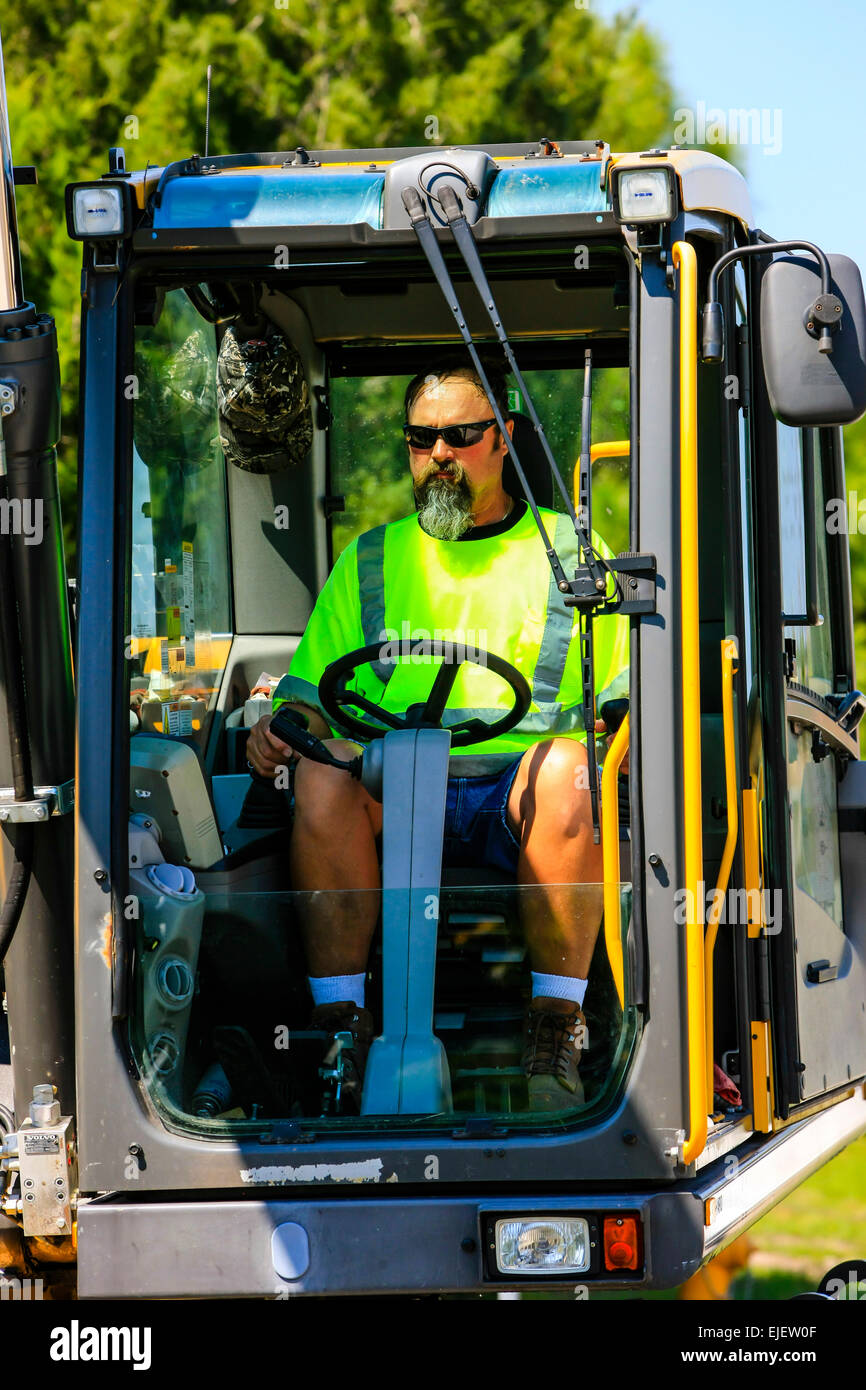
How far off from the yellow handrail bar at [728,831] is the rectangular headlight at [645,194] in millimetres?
823

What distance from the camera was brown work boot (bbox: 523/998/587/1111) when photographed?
3.02 m

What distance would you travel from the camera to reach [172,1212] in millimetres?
2867

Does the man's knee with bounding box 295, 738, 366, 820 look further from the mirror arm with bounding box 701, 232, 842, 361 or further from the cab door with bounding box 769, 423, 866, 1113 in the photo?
the mirror arm with bounding box 701, 232, 842, 361

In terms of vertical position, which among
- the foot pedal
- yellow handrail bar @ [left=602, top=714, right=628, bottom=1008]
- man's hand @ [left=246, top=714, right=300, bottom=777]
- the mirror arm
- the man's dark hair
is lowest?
the foot pedal

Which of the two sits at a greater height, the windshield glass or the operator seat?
the operator seat

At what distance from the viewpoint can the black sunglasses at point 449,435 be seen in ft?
12.3

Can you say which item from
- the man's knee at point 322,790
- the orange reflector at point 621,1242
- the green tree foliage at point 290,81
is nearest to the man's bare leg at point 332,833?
the man's knee at point 322,790

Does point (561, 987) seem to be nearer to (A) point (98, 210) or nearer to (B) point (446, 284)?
(B) point (446, 284)

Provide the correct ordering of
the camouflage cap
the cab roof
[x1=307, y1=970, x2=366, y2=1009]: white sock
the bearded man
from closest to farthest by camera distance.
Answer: the cab roof, the bearded man, [x1=307, y1=970, x2=366, y2=1009]: white sock, the camouflage cap

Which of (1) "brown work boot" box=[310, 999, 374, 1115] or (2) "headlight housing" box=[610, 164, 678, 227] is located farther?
(1) "brown work boot" box=[310, 999, 374, 1115]

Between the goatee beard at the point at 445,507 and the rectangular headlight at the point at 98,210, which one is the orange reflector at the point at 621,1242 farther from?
the rectangular headlight at the point at 98,210

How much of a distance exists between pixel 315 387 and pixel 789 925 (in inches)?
84.6

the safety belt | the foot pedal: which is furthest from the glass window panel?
the safety belt

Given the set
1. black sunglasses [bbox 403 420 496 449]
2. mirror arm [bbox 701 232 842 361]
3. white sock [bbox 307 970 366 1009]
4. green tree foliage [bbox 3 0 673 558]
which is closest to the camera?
mirror arm [bbox 701 232 842 361]
